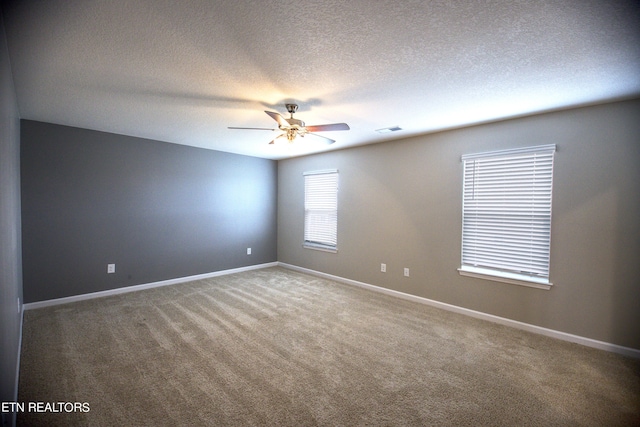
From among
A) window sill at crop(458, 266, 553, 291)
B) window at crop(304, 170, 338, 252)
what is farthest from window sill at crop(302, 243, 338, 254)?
window sill at crop(458, 266, 553, 291)

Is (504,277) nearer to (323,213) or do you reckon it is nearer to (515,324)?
(515,324)

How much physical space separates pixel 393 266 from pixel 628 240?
2549 millimetres

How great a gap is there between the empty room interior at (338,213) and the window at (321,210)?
0.32 feet

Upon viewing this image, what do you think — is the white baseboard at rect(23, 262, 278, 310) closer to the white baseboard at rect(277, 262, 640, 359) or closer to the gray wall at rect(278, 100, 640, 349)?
the gray wall at rect(278, 100, 640, 349)

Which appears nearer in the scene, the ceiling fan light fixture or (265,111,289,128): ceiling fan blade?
(265,111,289,128): ceiling fan blade

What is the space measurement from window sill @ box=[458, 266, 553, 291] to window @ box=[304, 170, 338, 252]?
230 cm

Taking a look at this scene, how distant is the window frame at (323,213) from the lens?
207 inches

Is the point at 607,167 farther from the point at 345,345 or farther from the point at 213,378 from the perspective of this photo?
the point at 213,378

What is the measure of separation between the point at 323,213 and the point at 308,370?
11.1 ft

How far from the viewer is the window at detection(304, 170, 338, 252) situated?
5285mm

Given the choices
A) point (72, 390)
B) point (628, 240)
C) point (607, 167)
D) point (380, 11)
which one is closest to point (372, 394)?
point (72, 390)

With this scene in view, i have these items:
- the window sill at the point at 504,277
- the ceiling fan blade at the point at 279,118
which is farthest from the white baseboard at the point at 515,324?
the ceiling fan blade at the point at 279,118

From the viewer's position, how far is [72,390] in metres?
2.07

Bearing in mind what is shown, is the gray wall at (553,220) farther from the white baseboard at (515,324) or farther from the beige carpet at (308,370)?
the beige carpet at (308,370)
